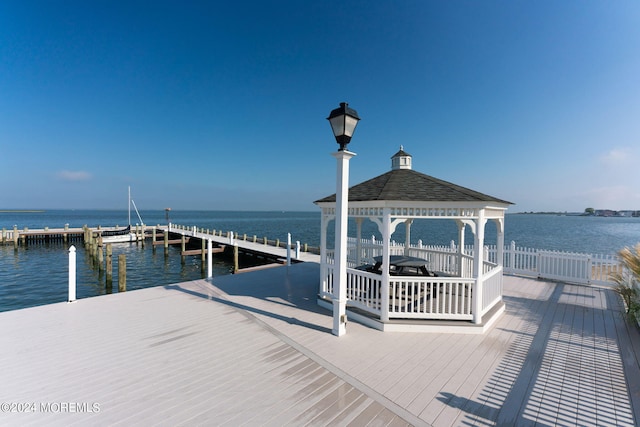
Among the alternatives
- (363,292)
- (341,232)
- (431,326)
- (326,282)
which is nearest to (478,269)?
(431,326)

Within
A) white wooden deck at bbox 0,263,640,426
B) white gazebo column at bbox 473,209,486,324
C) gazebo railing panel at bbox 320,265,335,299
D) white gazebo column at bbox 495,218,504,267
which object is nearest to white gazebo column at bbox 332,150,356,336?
white wooden deck at bbox 0,263,640,426

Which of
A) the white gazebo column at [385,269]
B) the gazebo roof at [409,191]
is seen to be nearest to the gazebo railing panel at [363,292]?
the white gazebo column at [385,269]

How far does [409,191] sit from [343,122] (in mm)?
2053

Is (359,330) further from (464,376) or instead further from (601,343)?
(601,343)

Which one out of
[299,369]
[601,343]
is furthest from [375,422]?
[601,343]

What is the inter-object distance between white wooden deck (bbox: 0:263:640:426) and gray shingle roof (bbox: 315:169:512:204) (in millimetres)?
2459

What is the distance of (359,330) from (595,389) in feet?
10.3

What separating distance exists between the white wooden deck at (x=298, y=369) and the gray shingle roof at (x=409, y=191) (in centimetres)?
246

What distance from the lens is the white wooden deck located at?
294 cm

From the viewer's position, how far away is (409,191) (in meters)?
5.69

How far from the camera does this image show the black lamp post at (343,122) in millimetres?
4613

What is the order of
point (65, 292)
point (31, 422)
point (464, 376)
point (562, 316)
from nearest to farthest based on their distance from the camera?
1. point (31, 422)
2. point (464, 376)
3. point (562, 316)
4. point (65, 292)

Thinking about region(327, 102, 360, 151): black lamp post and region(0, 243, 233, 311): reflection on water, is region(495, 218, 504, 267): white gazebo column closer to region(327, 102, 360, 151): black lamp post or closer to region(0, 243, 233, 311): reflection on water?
region(327, 102, 360, 151): black lamp post

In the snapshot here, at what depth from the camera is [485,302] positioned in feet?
Answer: 18.5
